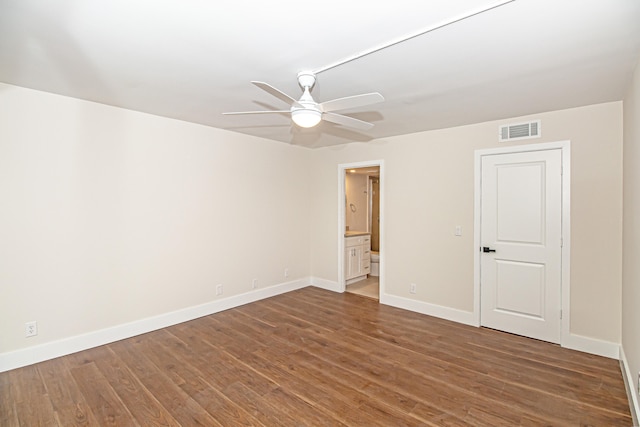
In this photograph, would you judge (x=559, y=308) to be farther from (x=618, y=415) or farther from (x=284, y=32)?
(x=284, y=32)

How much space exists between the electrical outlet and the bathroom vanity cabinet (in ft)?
13.3

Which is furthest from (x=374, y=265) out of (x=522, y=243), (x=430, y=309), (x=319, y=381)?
(x=319, y=381)

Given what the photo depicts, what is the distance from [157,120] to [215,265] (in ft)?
6.51

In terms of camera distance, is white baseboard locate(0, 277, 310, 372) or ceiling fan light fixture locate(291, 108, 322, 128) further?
white baseboard locate(0, 277, 310, 372)

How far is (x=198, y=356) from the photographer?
3037mm

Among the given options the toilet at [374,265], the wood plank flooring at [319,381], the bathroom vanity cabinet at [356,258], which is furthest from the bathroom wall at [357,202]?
the wood plank flooring at [319,381]

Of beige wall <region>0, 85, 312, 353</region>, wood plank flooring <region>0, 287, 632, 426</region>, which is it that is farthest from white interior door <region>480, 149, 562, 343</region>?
beige wall <region>0, 85, 312, 353</region>

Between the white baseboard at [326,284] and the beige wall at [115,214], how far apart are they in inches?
44.2

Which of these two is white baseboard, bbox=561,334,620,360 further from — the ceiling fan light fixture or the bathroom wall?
the bathroom wall

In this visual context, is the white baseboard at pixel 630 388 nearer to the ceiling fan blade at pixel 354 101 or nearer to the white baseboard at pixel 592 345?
the white baseboard at pixel 592 345

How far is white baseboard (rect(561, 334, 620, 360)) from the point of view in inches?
118

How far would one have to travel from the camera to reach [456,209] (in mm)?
4008

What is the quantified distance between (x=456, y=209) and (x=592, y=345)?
1.92 meters

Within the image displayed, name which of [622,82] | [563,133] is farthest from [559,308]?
[622,82]
